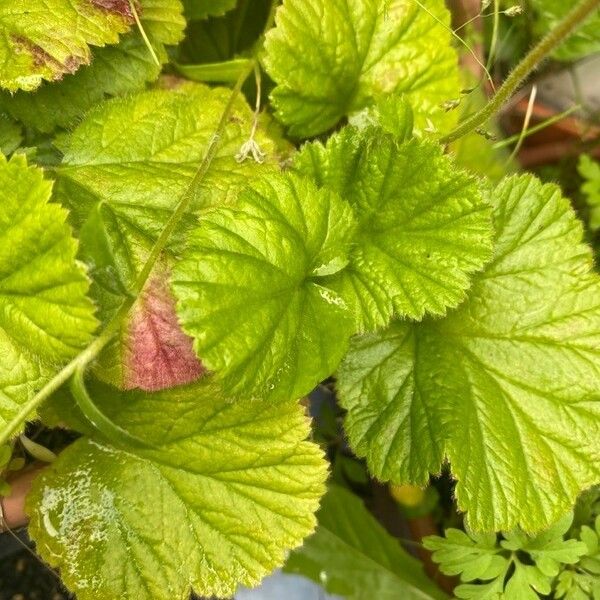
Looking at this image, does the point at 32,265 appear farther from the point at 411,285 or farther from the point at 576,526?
the point at 576,526

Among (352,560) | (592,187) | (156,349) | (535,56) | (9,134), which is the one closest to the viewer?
(535,56)

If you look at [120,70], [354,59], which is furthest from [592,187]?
[120,70]

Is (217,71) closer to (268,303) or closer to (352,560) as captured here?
(268,303)

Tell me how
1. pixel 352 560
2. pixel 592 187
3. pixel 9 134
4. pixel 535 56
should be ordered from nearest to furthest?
pixel 535 56
pixel 9 134
pixel 352 560
pixel 592 187

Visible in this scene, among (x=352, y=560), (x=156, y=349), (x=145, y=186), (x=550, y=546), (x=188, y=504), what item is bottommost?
(x=352, y=560)

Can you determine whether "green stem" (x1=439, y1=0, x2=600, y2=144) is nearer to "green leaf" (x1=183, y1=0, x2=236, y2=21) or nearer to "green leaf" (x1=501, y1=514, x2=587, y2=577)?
"green leaf" (x1=183, y1=0, x2=236, y2=21)

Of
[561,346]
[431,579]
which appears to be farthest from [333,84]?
[431,579]

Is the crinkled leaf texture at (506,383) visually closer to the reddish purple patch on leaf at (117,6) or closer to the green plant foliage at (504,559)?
the green plant foliage at (504,559)
